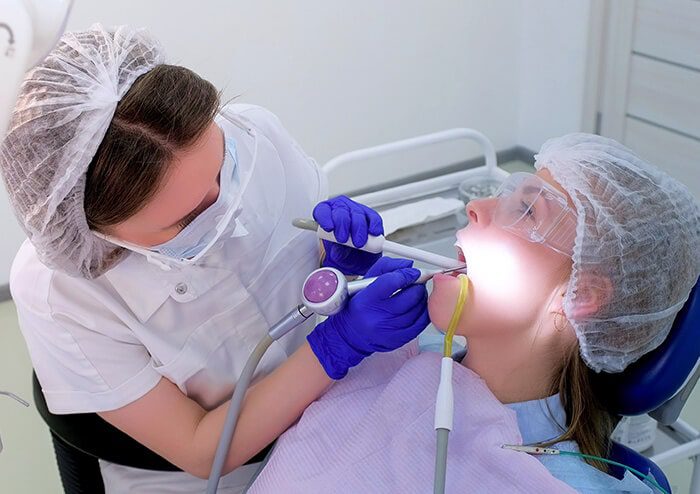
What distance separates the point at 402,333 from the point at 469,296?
0.12 meters

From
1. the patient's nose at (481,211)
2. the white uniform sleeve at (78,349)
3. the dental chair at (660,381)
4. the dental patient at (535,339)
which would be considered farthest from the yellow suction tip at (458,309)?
the white uniform sleeve at (78,349)

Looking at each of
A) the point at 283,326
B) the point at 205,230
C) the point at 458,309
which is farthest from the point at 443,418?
the point at 205,230

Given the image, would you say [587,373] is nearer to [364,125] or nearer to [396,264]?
[396,264]

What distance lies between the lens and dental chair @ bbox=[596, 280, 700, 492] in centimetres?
122

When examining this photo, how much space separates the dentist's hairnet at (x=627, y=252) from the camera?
46.3 inches

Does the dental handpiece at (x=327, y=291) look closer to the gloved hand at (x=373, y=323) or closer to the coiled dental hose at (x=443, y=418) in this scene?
the gloved hand at (x=373, y=323)

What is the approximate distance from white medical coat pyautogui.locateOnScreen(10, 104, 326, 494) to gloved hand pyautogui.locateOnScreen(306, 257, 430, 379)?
16 centimetres

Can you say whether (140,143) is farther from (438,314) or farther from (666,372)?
(666,372)

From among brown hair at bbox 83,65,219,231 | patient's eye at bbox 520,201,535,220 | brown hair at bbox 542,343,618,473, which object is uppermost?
brown hair at bbox 83,65,219,231

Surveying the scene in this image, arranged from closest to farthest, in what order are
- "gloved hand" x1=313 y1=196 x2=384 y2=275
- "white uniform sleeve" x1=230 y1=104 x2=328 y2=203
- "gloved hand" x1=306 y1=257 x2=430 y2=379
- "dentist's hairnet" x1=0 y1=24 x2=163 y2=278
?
"dentist's hairnet" x1=0 y1=24 x2=163 y2=278 → "gloved hand" x1=306 y1=257 x2=430 y2=379 → "gloved hand" x1=313 y1=196 x2=384 y2=275 → "white uniform sleeve" x1=230 y1=104 x2=328 y2=203

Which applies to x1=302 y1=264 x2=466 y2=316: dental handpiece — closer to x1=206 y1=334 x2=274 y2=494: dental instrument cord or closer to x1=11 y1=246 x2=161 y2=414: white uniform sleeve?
x1=206 y1=334 x2=274 y2=494: dental instrument cord

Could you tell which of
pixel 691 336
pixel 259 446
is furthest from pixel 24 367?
pixel 691 336

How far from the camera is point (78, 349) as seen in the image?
1.26 metres

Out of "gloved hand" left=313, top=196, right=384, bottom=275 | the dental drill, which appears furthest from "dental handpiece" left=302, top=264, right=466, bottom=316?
"gloved hand" left=313, top=196, right=384, bottom=275
